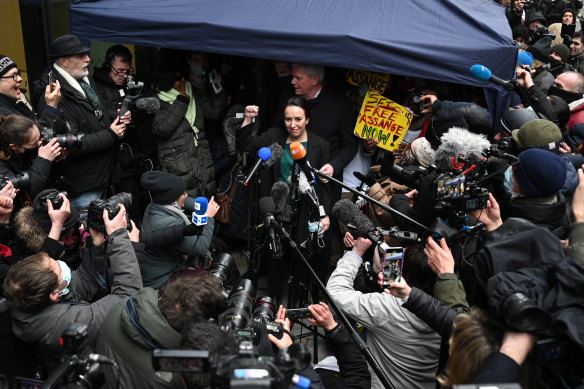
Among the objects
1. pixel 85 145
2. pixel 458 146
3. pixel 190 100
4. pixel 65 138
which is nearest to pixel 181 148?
pixel 190 100

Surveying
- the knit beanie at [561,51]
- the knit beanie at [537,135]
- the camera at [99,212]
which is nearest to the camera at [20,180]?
the camera at [99,212]

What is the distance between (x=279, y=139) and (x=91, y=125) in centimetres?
160

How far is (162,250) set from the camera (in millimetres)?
3971

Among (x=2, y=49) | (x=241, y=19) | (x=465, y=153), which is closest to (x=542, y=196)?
(x=465, y=153)

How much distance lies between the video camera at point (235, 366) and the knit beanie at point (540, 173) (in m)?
1.84

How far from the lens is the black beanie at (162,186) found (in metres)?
3.93

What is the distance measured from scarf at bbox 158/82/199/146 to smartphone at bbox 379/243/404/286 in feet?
10.1

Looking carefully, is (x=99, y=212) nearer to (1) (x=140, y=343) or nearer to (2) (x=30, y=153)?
(1) (x=140, y=343)

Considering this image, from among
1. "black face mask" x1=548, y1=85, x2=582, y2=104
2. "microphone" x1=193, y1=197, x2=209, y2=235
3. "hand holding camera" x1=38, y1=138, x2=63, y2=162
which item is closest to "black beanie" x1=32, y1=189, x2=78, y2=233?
"hand holding camera" x1=38, y1=138, x2=63, y2=162

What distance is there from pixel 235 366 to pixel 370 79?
4.06m

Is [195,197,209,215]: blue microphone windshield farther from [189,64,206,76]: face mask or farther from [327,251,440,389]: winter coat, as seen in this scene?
[189,64,206,76]: face mask

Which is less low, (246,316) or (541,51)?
(541,51)

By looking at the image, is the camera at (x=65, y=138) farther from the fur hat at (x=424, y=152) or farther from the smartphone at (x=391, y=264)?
the smartphone at (x=391, y=264)

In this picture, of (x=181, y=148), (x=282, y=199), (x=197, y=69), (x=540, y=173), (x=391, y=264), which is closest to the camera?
(x=391, y=264)
